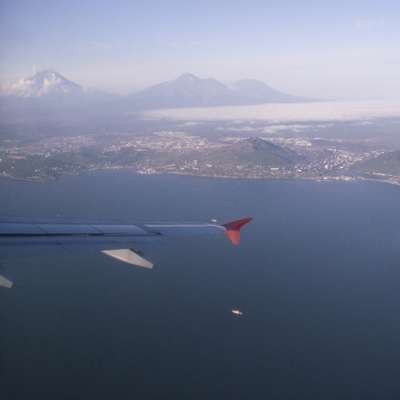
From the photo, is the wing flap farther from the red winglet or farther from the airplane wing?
the red winglet

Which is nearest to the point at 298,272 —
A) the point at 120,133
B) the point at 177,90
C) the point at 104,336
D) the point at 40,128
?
the point at 104,336

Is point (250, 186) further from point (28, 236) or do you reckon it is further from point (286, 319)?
point (28, 236)

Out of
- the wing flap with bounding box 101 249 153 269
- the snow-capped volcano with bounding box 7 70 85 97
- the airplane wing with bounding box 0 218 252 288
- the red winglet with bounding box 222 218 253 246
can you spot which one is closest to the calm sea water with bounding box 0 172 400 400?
the airplane wing with bounding box 0 218 252 288

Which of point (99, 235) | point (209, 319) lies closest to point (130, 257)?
point (99, 235)

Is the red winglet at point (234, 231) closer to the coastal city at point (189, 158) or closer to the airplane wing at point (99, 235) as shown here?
the airplane wing at point (99, 235)

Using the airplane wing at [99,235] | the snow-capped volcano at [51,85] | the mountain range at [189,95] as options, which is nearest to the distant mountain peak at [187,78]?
the mountain range at [189,95]

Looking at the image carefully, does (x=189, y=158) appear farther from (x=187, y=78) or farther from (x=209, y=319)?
(x=187, y=78)
